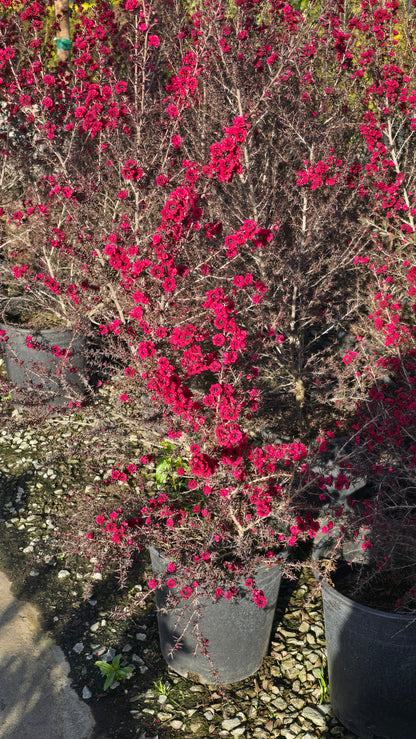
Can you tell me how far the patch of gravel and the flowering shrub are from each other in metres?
0.42

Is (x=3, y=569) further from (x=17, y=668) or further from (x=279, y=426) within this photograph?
(x=279, y=426)

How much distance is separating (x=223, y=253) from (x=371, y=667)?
2.29 m

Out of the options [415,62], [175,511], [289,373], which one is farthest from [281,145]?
[175,511]

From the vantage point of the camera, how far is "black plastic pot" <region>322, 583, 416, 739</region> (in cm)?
206

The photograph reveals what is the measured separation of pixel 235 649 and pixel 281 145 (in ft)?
11.8

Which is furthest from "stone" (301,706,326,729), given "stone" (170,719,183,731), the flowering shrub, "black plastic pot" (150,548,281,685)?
the flowering shrub

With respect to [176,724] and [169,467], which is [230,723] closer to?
[176,724]

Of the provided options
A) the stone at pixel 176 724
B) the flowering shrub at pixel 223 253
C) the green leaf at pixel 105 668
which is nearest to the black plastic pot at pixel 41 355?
the flowering shrub at pixel 223 253

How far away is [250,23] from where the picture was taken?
4.47m

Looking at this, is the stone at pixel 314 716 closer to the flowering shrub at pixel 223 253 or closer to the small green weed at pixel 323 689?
the small green weed at pixel 323 689

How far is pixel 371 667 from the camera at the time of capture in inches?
84.4

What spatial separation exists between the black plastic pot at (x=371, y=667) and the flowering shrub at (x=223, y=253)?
332 millimetres

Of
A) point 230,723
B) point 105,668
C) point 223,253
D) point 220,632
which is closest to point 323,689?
point 230,723

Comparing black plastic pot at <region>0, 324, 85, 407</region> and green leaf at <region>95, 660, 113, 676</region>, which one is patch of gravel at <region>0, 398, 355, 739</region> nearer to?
green leaf at <region>95, 660, 113, 676</region>
